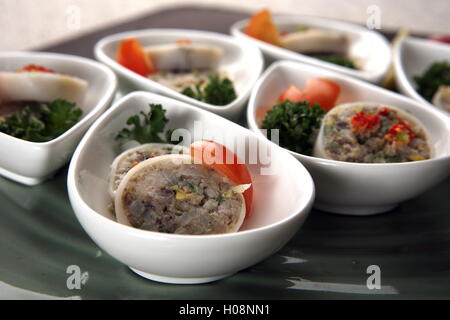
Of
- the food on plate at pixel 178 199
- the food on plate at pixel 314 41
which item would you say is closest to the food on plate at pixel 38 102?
the food on plate at pixel 178 199

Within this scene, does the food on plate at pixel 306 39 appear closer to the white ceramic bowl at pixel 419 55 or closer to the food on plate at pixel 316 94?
the white ceramic bowl at pixel 419 55

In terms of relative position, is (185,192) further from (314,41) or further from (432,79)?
(314,41)

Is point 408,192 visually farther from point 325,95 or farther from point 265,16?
point 265,16

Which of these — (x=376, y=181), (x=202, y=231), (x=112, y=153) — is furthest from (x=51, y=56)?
(x=376, y=181)

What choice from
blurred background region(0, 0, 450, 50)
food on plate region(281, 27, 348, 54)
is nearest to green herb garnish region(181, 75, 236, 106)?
food on plate region(281, 27, 348, 54)

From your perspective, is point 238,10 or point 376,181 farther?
point 238,10

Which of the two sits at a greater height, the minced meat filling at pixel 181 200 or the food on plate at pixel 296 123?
the food on plate at pixel 296 123
